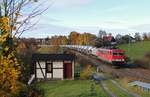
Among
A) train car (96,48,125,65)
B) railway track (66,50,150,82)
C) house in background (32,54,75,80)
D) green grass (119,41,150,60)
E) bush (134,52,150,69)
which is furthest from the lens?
green grass (119,41,150,60)

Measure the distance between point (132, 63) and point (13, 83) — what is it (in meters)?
55.2

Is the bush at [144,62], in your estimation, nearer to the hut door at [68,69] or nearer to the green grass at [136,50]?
the green grass at [136,50]

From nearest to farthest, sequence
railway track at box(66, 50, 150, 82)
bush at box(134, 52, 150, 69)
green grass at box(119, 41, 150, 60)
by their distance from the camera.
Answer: railway track at box(66, 50, 150, 82) < bush at box(134, 52, 150, 69) < green grass at box(119, 41, 150, 60)

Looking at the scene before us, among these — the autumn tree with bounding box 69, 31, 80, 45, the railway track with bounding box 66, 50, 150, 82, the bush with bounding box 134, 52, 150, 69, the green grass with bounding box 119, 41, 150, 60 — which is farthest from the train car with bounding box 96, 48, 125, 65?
the autumn tree with bounding box 69, 31, 80, 45

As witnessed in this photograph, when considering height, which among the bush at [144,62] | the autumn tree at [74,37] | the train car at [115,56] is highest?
the autumn tree at [74,37]

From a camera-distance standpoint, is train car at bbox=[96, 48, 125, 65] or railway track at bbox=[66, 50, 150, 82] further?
train car at bbox=[96, 48, 125, 65]

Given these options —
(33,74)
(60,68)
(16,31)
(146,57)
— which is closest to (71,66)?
(60,68)

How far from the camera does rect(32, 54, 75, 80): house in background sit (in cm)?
4288

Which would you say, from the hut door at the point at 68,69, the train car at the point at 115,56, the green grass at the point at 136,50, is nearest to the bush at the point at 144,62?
the train car at the point at 115,56

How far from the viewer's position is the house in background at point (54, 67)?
42875mm

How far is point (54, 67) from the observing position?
4303cm

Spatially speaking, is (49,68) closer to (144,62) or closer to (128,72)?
(128,72)

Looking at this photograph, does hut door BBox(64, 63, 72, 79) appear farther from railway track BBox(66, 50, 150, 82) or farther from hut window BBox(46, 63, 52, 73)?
railway track BBox(66, 50, 150, 82)

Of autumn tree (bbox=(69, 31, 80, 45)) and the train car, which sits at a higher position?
autumn tree (bbox=(69, 31, 80, 45))
